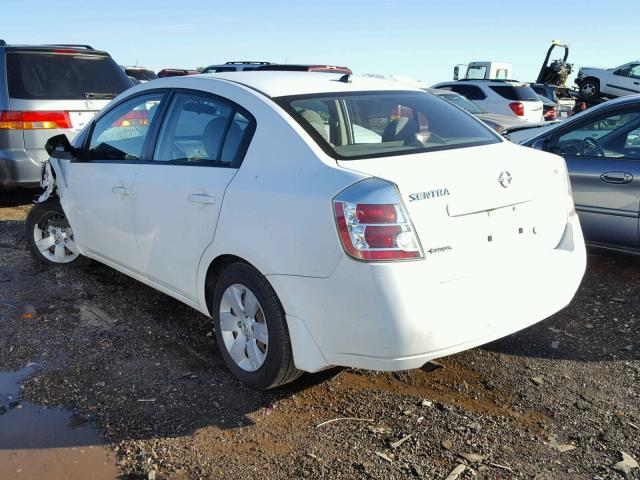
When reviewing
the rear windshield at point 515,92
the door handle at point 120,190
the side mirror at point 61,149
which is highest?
the side mirror at point 61,149

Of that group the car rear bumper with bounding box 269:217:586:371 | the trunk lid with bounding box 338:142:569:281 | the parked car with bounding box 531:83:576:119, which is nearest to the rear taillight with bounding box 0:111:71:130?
the car rear bumper with bounding box 269:217:586:371

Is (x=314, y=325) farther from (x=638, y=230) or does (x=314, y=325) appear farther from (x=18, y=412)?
(x=638, y=230)

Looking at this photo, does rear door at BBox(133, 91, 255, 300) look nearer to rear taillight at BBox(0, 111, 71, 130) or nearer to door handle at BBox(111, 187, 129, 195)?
door handle at BBox(111, 187, 129, 195)

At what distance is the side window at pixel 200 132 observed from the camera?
11.7 feet

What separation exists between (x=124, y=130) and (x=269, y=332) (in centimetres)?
217

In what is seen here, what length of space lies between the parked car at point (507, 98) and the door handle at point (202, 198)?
1278 cm

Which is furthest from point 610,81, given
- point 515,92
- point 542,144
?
point 542,144

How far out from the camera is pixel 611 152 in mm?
5422

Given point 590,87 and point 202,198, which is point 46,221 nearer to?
point 202,198

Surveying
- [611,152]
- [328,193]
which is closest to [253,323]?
[328,193]

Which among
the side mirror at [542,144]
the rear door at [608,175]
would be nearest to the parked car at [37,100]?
the side mirror at [542,144]

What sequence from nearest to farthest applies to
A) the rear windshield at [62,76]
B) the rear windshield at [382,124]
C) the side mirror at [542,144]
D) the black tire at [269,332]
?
the black tire at [269,332] → the rear windshield at [382,124] → the side mirror at [542,144] → the rear windshield at [62,76]

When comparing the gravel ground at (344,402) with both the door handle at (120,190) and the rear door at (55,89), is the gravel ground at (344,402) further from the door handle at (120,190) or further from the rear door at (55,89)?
the rear door at (55,89)

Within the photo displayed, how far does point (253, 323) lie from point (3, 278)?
311cm
